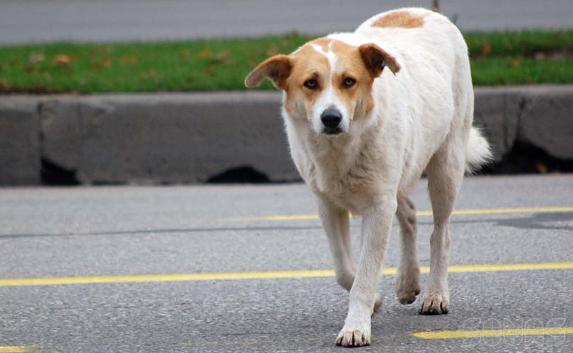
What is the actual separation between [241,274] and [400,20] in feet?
4.97

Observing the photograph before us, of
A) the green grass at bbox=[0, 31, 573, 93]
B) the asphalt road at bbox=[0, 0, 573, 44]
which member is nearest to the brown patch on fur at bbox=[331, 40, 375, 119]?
the green grass at bbox=[0, 31, 573, 93]

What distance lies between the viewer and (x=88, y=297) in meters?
6.23

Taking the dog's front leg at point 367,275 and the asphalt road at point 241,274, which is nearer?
the dog's front leg at point 367,275

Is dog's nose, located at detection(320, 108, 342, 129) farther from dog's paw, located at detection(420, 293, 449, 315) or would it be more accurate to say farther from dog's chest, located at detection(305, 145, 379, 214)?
dog's paw, located at detection(420, 293, 449, 315)

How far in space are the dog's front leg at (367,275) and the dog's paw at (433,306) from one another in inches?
17.9

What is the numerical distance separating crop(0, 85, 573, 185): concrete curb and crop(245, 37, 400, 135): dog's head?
4557 mm

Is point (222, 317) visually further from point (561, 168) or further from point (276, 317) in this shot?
point (561, 168)

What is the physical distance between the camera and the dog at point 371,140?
17.1 ft

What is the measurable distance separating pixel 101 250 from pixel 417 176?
227cm

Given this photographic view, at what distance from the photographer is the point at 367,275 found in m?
5.34

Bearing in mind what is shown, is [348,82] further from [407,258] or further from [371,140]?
[407,258]

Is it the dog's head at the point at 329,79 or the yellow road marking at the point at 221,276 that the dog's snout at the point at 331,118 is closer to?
the dog's head at the point at 329,79

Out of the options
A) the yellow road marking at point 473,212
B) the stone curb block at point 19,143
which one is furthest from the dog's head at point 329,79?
the stone curb block at point 19,143

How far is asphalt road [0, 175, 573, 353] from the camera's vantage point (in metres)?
5.40
